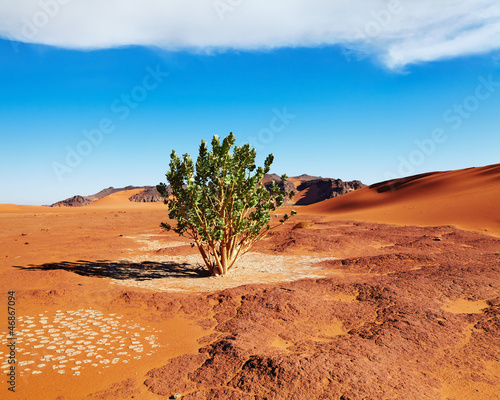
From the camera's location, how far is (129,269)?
11023mm

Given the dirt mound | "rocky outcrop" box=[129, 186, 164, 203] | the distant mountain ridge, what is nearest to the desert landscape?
the dirt mound

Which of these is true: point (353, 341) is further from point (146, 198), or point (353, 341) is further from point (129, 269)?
point (146, 198)

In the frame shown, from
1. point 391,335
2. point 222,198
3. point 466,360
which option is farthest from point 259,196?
point 466,360

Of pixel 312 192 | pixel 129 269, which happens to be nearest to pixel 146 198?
pixel 312 192

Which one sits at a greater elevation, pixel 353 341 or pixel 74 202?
pixel 74 202

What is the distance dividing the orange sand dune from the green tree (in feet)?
47.7

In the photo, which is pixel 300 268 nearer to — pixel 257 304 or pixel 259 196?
pixel 259 196

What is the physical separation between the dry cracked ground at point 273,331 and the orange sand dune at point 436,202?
1203 centimetres

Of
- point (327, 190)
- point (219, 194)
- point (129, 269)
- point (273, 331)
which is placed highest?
point (327, 190)

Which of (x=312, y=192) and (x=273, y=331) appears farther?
(x=312, y=192)

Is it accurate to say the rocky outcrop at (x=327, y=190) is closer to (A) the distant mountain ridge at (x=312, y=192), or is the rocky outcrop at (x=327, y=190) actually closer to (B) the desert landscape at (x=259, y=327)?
(A) the distant mountain ridge at (x=312, y=192)

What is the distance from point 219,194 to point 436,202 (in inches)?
951

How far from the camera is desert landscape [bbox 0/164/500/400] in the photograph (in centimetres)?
398

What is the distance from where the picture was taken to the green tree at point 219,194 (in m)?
9.13
